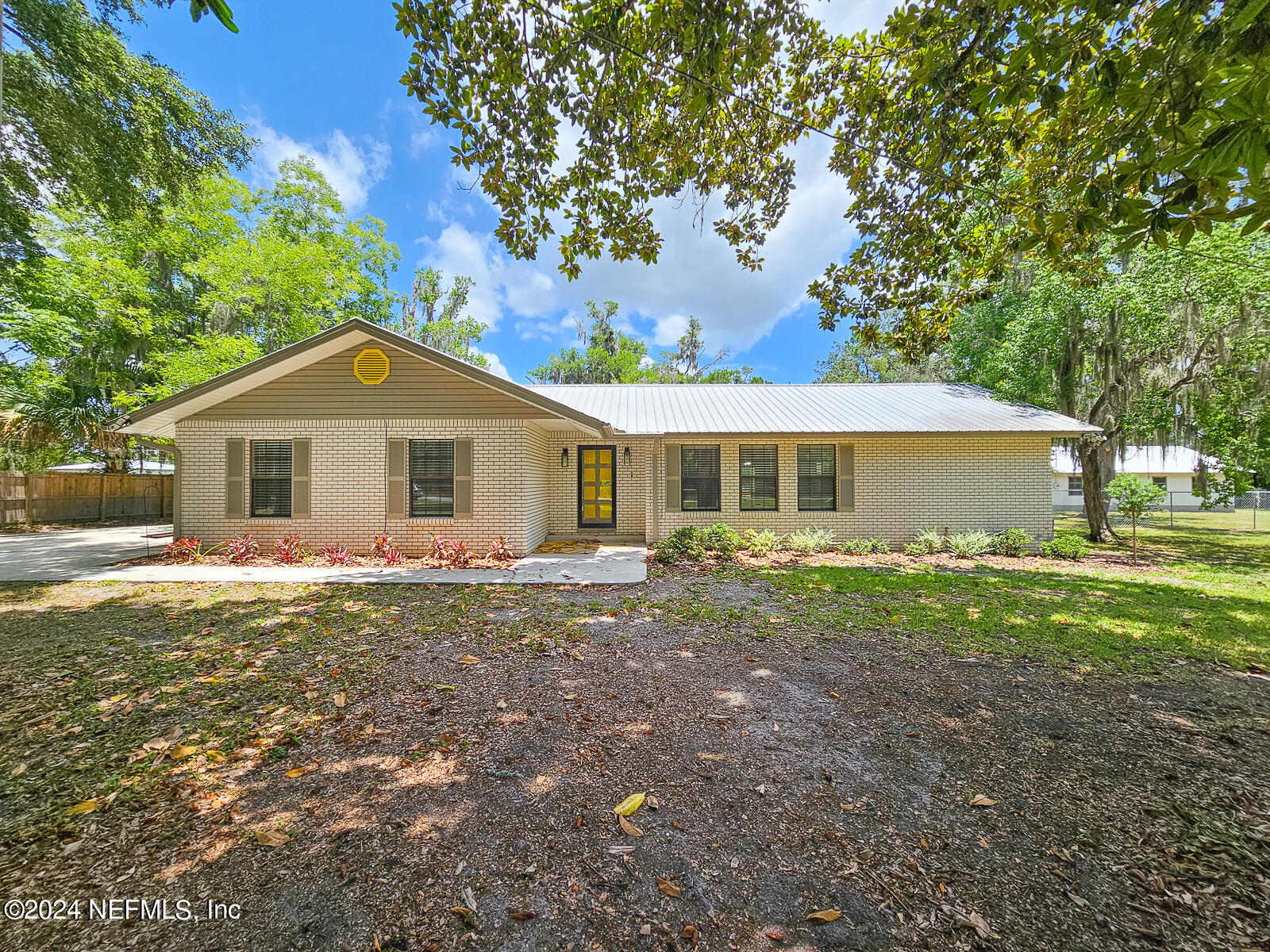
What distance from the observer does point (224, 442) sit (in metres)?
9.52

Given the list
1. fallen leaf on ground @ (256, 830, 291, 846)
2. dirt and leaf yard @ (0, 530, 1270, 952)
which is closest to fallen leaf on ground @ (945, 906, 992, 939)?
dirt and leaf yard @ (0, 530, 1270, 952)

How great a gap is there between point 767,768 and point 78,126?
41.3 feet

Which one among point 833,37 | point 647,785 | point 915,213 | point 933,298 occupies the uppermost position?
point 833,37

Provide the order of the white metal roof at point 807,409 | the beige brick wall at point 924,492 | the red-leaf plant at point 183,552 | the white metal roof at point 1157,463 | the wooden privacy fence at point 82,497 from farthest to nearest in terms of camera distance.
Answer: the white metal roof at point 1157,463 < the wooden privacy fence at point 82,497 < the beige brick wall at point 924,492 < the white metal roof at point 807,409 < the red-leaf plant at point 183,552

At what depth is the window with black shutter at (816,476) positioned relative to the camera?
11391mm

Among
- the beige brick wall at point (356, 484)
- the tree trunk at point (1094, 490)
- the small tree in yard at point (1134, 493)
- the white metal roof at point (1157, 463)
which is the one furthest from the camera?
the white metal roof at point (1157, 463)

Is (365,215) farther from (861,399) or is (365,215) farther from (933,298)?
Result: (933,298)

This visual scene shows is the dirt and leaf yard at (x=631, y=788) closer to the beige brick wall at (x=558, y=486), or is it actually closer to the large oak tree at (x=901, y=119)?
the large oak tree at (x=901, y=119)

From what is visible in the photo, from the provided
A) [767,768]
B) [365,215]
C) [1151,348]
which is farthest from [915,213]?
[365,215]

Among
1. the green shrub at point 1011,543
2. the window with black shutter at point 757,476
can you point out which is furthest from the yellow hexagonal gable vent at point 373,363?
the green shrub at point 1011,543

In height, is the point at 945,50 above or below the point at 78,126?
below

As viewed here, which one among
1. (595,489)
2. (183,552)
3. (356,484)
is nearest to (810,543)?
(595,489)

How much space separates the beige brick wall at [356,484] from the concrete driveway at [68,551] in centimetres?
152

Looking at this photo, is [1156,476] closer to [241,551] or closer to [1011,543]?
[1011,543]
